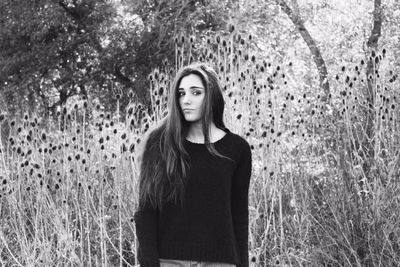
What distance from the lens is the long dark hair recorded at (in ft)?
9.03

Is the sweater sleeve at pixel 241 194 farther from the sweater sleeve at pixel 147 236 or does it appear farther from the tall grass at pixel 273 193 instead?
the tall grass at pixel 273 193

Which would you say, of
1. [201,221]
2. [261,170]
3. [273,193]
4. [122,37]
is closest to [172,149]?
[201,221]

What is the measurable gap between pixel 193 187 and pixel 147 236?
0.83 ft

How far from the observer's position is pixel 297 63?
11.5 metres

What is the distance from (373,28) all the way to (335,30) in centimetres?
107

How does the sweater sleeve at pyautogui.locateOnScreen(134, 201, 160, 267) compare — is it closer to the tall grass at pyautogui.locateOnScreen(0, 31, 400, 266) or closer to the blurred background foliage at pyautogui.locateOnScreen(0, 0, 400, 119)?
the tall grass at pyautogui.locateOnScreen(0, 31, 400, 266)

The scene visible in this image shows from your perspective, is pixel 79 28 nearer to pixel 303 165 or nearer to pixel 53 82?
pixel 53 82

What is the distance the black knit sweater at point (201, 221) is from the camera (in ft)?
8.93

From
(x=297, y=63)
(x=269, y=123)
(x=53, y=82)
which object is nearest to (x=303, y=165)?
(x=269, y=123)

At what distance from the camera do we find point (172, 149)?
2.76 m

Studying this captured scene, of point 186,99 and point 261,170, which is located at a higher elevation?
point 186,99

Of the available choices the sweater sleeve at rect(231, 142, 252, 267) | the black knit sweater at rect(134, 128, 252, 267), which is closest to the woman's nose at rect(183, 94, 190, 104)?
the black knit sweater at rect(134, 128, 252, 267)

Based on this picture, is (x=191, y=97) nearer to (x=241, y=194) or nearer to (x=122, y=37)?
(x=241, y=194)

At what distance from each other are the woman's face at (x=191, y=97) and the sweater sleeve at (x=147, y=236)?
0.38 m
